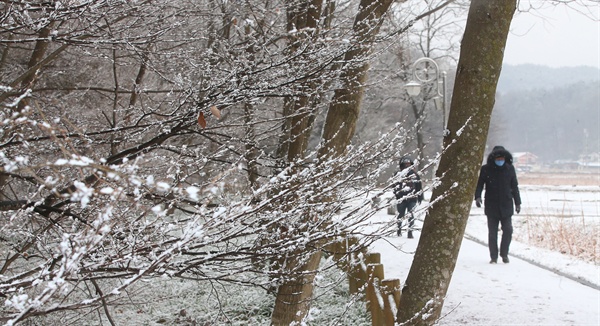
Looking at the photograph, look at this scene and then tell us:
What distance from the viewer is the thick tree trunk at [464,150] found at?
4.09 meters

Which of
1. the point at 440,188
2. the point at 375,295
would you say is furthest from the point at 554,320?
the point at 440,188

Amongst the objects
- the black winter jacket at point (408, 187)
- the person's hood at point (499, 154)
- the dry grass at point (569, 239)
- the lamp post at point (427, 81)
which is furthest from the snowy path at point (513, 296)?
the lamp post at point (427, 81)

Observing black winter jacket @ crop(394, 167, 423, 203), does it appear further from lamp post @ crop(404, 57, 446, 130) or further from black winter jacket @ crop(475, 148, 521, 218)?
lamp post @ crop(404, 57, 446, 130)

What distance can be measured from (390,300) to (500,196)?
4.73 metres

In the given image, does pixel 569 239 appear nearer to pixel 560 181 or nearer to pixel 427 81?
pixel 427 81

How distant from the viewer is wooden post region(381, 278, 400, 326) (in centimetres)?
452

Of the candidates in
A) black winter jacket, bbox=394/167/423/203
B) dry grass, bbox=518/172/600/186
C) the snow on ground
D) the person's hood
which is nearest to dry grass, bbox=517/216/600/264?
the snow on ground

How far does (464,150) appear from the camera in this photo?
4.12 metres

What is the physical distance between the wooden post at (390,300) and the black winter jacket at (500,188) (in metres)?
4.43

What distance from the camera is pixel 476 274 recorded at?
813 centimetres

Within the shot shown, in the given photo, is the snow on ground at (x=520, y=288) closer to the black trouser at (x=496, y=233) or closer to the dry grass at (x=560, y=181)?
the black trouser at (x=496, y=233)

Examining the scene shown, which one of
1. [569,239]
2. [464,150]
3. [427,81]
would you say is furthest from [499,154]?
[427,81]

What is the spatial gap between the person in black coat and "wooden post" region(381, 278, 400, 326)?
4385mm

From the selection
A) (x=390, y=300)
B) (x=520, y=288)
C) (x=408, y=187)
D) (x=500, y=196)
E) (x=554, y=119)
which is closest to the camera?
(x=408, y=187)
